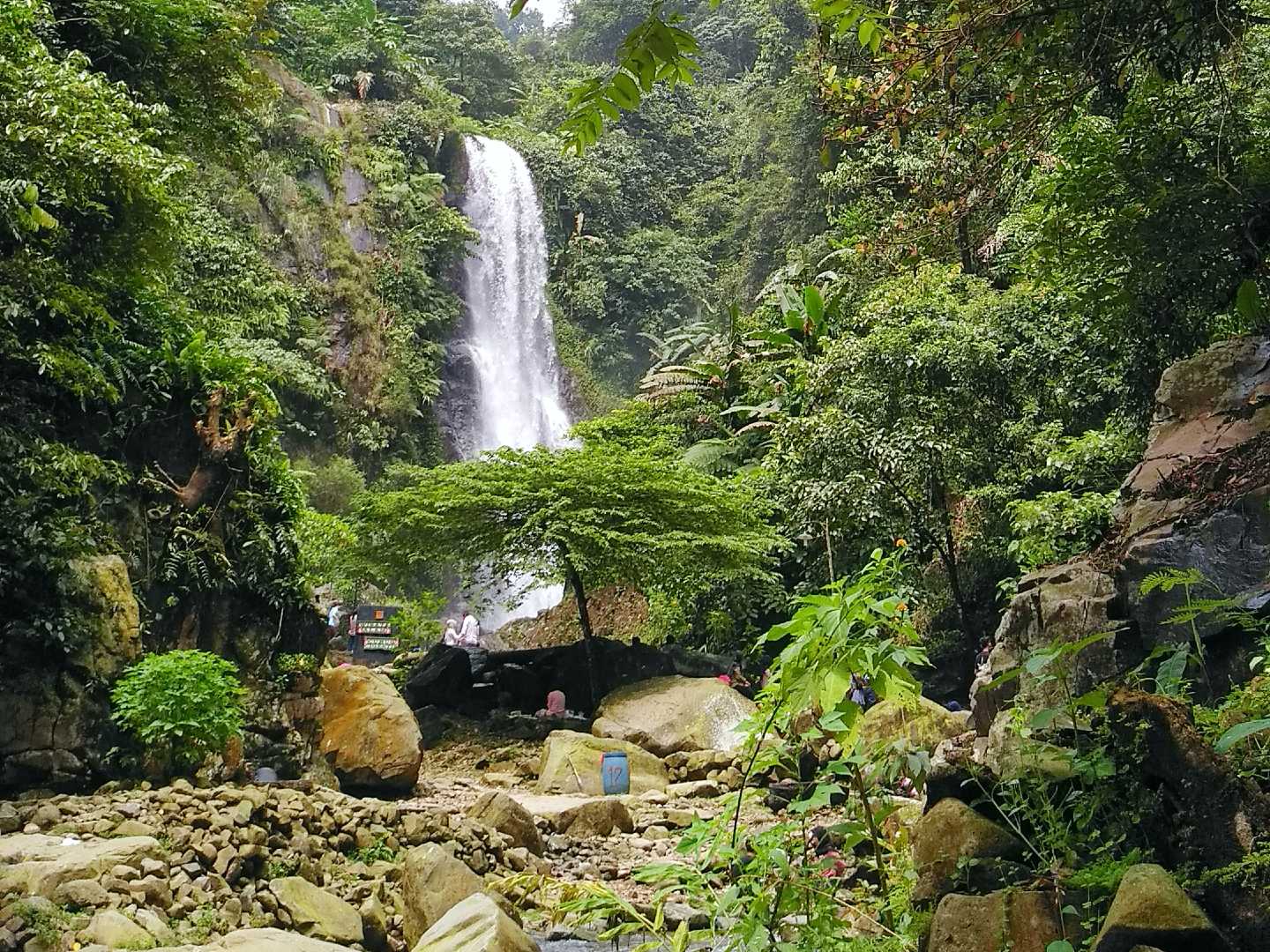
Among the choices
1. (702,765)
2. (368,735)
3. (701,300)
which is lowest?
(702,765)

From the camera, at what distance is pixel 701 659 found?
13.4 m

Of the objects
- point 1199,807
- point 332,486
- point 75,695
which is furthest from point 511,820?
point 332,486

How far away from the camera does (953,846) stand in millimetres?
2959

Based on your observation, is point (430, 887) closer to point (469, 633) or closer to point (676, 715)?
point (676, 715)

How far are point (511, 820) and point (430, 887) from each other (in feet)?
6.53

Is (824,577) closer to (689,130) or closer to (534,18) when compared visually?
(689,130)

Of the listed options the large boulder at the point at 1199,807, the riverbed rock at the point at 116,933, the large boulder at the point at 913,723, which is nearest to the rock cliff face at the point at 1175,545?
the large boulder at the point at 1199,807

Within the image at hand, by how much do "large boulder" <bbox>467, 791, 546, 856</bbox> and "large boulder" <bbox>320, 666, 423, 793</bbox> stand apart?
186 centimetres

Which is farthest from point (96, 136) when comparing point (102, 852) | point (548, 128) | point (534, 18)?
point (534, 18)

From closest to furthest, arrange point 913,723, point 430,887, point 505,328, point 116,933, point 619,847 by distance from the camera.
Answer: point 116,933
point 430,887
point 619,847
point 913,723
point 505,328

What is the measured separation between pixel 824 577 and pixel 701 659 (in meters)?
2.11

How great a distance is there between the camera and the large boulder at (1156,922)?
7.29 ft

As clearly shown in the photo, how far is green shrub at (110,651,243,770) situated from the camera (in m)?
6.68

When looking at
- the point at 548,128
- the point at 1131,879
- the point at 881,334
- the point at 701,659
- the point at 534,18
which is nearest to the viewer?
the point at 1131,879
